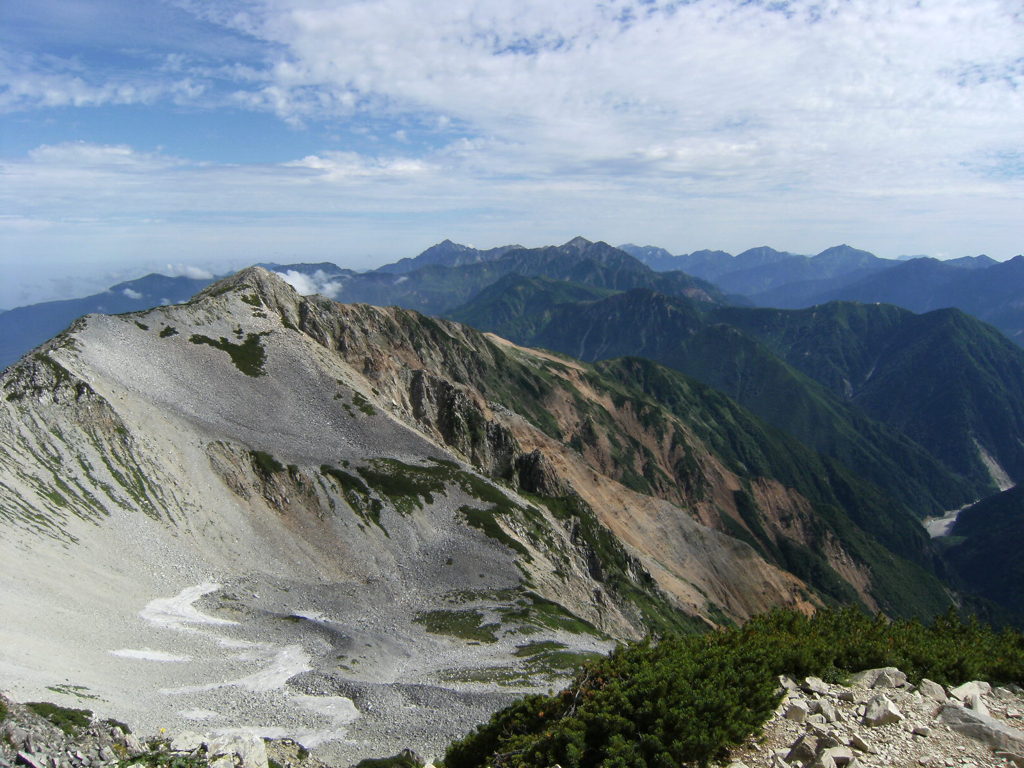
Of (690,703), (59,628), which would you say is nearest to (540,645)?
(59,628)

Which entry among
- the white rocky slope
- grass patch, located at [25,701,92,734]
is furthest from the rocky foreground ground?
the white rocky slope

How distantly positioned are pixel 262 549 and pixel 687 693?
7145 cm

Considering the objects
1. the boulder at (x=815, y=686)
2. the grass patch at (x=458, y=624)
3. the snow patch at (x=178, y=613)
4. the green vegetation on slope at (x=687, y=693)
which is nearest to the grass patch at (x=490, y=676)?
the grass patch at (x=458, y=624)

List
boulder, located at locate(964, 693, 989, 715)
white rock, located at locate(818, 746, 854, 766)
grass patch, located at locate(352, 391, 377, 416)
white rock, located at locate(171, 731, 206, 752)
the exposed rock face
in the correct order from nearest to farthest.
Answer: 1. white rock, located at locate(818, 746, 854, 766)
2. the exposed rock face
3. boulder, located at locate(964, 693, 989, 715)
4. white rock, located at locate(171, 731, 206, 752)
5. grass patch, located at locate(352, 391, 377, 416)

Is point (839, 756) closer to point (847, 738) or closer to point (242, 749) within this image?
point (847, 738)

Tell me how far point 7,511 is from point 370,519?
4147 centimetres

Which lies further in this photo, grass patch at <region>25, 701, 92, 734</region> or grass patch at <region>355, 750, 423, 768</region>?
grass patch at <region>355, 750, 423, 768</region>

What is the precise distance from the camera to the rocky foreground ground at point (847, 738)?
59.8 ft

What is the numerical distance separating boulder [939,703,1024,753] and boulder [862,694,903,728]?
1576 mm

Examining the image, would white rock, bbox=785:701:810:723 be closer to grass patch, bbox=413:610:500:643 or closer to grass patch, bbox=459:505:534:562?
grass patch, bbox=413:610:500:643

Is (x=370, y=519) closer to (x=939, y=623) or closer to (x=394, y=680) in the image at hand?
(x=394, y=680)

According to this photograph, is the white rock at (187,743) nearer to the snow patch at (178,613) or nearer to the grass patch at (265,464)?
the snow patch at (178,613)

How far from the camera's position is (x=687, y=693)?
22047 millimetres

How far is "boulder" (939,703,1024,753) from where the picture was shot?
1856cm
